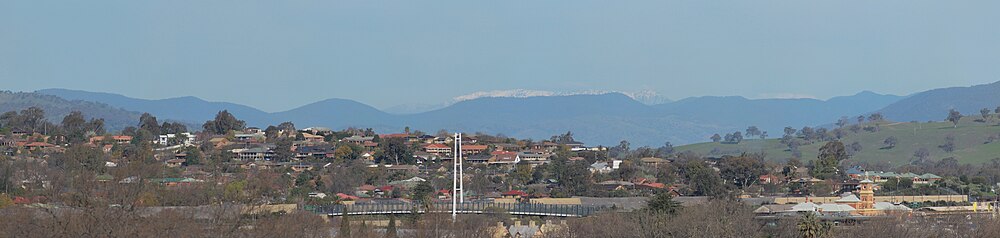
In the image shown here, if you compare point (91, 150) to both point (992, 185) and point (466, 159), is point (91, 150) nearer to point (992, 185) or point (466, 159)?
point (466, 159)

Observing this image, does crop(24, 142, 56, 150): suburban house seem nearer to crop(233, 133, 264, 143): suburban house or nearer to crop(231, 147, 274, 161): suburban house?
crop(231, 147, 274, 161): suburban house

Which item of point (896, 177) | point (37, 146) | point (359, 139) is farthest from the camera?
point (359, 139)

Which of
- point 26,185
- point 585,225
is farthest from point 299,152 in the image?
point 585,225

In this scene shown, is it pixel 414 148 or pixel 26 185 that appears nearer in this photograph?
pixel 26 185

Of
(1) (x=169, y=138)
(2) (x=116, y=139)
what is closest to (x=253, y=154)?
(2) (x=116, y=139)

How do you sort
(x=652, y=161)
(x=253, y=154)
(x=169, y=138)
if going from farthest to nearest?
(x=169, y=138) < (x=652, y=161) < (x=253, y=154)

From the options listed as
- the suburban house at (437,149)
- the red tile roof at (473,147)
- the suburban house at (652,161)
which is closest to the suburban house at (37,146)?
the suburban house at (437,149)

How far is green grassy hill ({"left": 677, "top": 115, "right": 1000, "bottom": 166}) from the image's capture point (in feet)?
504

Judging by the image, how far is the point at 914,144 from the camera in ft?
555

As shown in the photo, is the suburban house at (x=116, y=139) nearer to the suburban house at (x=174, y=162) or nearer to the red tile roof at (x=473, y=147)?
the suburban house at (x=174, y=162)

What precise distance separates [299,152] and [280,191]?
24.3 metres

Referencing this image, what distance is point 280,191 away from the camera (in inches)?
3100

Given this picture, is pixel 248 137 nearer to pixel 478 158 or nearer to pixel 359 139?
pixel 359 139

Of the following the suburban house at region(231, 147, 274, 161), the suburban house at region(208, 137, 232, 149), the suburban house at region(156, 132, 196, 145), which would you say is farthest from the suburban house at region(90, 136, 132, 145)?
the suburban house at region(231, 147, 274, 161)
